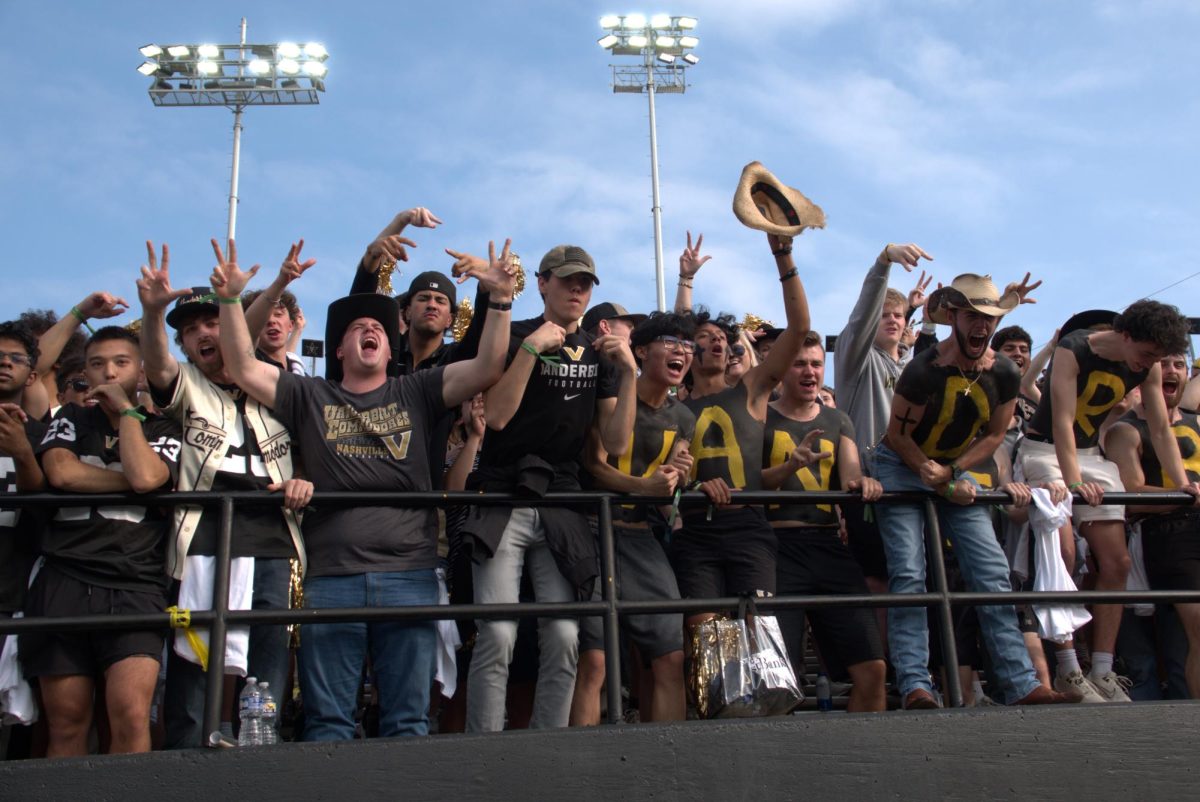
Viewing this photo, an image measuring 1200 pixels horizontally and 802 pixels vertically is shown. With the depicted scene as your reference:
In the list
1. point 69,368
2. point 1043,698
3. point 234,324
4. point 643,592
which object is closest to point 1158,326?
point 1043,698

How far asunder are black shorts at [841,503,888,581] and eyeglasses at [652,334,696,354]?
116 centimetres

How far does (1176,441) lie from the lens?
6395mm

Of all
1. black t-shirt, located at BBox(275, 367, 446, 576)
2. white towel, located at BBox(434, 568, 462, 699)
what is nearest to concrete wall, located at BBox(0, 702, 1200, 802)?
white towel, located at BBox(434, 568, 462, 699)

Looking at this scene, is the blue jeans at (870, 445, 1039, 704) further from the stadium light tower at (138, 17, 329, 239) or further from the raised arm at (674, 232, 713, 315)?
the stadium light tower at (138, 17, 329, 239)

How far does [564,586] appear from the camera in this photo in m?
4.96

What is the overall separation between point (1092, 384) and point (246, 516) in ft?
13.5

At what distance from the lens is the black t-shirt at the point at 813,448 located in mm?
5848

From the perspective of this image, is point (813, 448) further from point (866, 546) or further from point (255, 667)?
point (255, 667)

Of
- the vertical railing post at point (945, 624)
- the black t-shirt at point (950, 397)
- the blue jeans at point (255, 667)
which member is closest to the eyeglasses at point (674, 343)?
the black t-shirt at point (950, 397)

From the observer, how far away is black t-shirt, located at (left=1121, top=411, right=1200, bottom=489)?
21.0 feet

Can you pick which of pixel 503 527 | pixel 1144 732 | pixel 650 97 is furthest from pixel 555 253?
pixel 650 97

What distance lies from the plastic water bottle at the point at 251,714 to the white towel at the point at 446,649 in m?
0.71

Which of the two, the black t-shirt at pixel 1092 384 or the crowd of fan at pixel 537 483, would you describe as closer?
the crowd of fan at pixel 537 483

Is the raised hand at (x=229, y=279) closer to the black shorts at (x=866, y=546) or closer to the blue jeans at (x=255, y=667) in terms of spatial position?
the blue jeans at (x=255, y=667)
